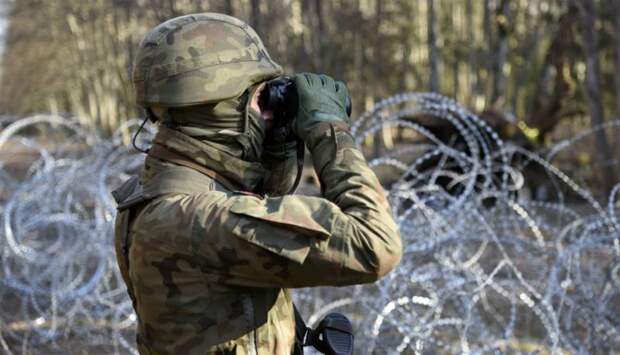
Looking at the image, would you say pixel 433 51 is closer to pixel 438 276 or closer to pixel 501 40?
pixel 501 40

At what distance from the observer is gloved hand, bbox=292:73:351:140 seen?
1947mm

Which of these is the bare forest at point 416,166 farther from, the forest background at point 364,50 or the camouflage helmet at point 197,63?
the camouflage helmet at point 197,63

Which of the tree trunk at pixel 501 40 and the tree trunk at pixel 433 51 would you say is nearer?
the tree trunk at pixel 501 40

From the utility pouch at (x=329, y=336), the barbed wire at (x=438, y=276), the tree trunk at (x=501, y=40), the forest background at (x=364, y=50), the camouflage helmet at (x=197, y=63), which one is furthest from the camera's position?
the forest background at (x=364, y=50)

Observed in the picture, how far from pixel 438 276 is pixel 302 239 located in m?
2.77

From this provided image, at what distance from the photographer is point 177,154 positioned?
195 cm

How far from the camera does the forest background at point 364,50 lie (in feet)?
57.5

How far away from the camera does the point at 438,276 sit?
4441mm

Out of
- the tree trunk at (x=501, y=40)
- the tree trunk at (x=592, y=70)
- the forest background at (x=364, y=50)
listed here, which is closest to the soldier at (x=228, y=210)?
the tree trunk at (x=592, y=70)

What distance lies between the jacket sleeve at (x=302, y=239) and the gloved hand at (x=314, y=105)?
0.18m

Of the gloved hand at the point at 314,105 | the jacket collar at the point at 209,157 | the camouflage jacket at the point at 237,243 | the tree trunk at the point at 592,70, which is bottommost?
the tree trunk at the point at 592,70

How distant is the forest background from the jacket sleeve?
38.8 ft

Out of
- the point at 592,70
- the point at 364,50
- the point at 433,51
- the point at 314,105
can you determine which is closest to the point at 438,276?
the point at 314,105

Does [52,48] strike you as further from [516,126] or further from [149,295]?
[149,295]
